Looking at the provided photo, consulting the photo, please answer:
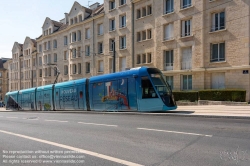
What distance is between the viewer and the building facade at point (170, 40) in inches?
807

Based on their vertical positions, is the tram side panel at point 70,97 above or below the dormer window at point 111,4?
below

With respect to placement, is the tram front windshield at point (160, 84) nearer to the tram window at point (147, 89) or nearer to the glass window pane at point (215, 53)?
the tram window at point (147, 89)

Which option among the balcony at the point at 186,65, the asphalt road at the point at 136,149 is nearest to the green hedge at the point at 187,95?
the balcony at the point at 186,65

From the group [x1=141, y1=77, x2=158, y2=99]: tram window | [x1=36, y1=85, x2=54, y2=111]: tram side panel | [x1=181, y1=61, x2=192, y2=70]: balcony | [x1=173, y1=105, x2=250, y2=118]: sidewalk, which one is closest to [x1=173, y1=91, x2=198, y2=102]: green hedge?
[x1=181, y1=61, x2=192, y2=70]: balcony

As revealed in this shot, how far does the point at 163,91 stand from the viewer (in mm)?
13219

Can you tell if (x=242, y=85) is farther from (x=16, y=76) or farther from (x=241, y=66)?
(x=16, y=76)

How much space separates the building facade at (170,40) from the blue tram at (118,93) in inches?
407

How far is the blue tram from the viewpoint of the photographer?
520 inches

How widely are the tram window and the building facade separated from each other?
10982 millimetres

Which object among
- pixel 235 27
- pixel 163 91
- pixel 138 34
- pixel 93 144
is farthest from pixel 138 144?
pixel 138 34

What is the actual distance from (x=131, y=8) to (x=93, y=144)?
1022 inches

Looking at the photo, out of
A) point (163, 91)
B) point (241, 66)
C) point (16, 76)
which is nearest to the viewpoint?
point (163, 91)

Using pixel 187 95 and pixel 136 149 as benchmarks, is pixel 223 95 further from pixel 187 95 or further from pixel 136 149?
pixel 136 149

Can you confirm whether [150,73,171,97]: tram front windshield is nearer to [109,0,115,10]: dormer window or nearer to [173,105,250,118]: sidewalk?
[173,105,250,118]: sidewalk
